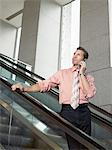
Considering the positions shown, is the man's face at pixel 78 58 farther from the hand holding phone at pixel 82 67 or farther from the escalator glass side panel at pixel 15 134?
the escalator glass side panel at pixel 15 134

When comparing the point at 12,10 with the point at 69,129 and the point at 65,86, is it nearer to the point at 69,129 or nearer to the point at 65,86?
the point at 65,86

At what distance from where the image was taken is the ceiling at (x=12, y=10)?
11.3 meters

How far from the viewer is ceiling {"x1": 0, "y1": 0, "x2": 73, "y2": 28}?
37.1 feet

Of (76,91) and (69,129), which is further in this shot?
(76,91)

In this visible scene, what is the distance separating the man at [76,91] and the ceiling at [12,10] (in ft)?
26.5

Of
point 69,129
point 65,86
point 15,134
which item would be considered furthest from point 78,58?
point 15,134

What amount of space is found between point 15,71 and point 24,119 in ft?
7.54

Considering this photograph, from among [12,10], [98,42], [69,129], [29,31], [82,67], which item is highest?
[12,10]

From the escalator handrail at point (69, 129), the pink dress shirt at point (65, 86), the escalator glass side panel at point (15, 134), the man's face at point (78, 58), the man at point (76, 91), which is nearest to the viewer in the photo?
the escalator handrail at point (69, 129)

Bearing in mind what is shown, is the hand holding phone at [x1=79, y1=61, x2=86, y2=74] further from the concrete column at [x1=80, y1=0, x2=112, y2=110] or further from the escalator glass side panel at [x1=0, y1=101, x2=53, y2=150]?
the concrete column at [x1=80, y1=0, x2=112, y2=110]

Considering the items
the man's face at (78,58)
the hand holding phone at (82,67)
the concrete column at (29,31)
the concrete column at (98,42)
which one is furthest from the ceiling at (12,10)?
the hand holding phone at (82,67)

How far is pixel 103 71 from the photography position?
7133mm

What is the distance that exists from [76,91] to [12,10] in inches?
380

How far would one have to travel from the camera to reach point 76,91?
2842 millimetres
